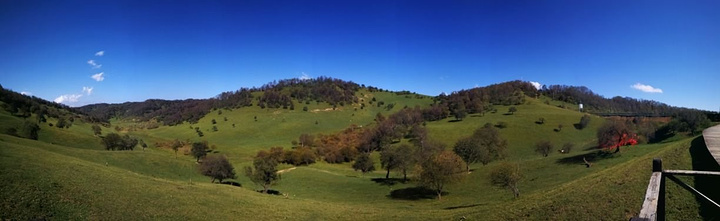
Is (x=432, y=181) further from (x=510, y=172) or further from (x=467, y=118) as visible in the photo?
(x=467, y=118)

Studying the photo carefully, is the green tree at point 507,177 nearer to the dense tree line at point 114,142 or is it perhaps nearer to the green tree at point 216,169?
the green tree at point 216,169

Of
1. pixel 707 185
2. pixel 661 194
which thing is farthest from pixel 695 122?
pixel 661 194

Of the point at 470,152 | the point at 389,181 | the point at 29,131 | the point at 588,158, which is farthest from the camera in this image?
the point at 29,131

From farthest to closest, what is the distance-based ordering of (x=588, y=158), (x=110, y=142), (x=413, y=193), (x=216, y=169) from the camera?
(x=110, y=142) < (x=216, y=169) < (x=413, y=193) < (x=588, y=158)

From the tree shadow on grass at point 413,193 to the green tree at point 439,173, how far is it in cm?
230

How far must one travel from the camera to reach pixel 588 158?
6962 centimetres

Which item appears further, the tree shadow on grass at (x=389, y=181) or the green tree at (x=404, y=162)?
the green tree at (x=404, y=162)

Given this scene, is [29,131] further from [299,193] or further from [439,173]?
[439,173]

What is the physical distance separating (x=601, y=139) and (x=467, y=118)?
346 feet

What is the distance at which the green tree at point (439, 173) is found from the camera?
6475cm

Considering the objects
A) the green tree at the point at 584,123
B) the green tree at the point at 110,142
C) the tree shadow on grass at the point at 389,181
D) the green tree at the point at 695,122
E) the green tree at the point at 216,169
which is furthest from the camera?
the green tree at the point at 584,123

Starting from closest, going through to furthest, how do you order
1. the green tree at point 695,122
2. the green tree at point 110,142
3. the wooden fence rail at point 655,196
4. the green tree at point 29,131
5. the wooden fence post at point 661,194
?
the wooden fence rail at point 655,196
the wooden fence post at point 661,194
the green tree at point 695,122
the green tree at point 29,131
the green tree at point 110,142

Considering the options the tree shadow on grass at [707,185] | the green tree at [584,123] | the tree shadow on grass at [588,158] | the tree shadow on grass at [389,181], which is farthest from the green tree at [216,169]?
the green tree at [584,123]

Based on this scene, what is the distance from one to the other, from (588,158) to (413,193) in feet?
118
